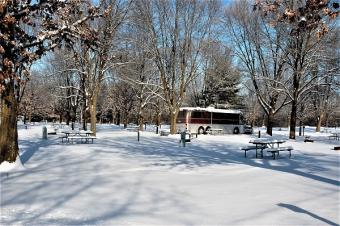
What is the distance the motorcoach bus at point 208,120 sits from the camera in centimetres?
4206

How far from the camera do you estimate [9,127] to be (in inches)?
562

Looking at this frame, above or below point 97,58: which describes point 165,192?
below

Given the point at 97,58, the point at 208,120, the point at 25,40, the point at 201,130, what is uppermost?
the point at 97,58

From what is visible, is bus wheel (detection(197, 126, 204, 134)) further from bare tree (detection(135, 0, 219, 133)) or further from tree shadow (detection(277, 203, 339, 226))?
tree shadow (detection(277, 203, 339, 226))

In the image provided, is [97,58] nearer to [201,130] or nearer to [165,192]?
[201,130]

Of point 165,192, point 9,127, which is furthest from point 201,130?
point 165,192

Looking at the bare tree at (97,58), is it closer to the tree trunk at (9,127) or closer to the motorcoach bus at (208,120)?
the motorcoach bus at (208,120)

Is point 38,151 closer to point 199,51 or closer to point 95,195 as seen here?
point 95,195

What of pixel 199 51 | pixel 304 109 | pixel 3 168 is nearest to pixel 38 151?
pixel 3 168

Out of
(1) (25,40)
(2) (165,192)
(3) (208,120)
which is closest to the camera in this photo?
(2) (165,192)

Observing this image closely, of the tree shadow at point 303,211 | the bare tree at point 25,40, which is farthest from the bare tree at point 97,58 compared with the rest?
the tree shadow at point 303,211

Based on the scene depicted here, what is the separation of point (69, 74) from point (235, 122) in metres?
20.6

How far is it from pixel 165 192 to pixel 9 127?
6.96m

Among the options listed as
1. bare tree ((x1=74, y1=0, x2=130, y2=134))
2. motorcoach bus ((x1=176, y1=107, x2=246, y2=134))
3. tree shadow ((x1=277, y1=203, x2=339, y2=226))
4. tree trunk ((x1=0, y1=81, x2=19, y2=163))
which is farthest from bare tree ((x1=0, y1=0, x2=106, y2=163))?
motorcoach bus ((x1=176, y1=107, x2=246, y2=134))
